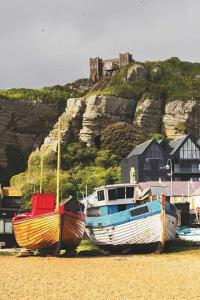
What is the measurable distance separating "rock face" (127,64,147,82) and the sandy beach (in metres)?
68.9

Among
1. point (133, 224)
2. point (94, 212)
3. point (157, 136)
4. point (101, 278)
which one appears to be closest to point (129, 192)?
point (94, 212)

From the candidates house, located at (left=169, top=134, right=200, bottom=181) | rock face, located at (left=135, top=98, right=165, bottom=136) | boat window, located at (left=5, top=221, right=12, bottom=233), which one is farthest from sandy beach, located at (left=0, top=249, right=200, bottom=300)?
rock face, located at (left=135, top=98, right=165, bottom=136)

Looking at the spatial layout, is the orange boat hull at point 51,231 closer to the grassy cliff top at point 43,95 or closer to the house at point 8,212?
the house at point 8,212

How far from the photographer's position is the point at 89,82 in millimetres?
104188

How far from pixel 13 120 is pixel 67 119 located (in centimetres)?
924

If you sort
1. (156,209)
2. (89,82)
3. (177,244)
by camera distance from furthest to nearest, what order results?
(89,82) < (177,244) < (156,209)

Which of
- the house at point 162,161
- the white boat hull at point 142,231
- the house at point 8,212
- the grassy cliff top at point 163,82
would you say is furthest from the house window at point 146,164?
the white boat hull at point 142,231

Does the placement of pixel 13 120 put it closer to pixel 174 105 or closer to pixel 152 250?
pixel 174 105

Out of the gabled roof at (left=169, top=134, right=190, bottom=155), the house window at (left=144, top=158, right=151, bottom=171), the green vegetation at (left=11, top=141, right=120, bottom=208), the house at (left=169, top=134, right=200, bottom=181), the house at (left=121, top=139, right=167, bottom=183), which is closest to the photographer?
the green vegetation at (left=11, top=141, right=120, bottom=208)

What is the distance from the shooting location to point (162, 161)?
74188mm

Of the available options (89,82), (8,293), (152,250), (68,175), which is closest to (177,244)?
(152,250)

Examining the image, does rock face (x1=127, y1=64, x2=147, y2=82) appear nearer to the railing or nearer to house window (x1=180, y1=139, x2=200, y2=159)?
house window (x1=180, y1=139, x2=200, y2=159)

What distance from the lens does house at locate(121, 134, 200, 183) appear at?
241 feet

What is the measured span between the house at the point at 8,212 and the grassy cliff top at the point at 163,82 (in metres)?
46.8
